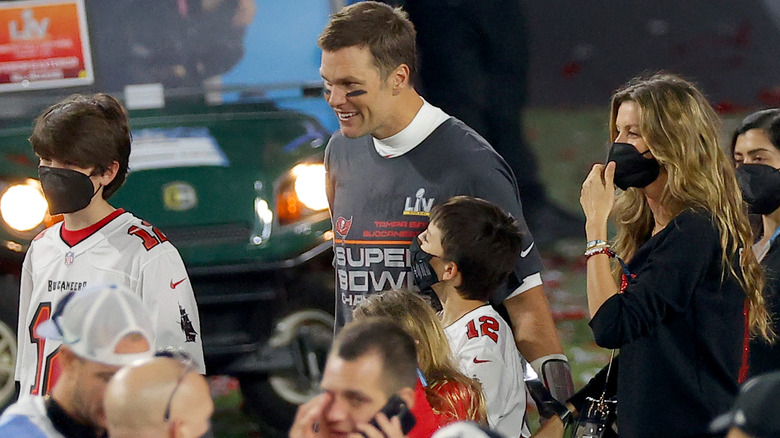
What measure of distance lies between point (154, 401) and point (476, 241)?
1.35 meters

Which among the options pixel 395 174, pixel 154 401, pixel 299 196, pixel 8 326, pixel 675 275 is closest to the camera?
pixel 154 401

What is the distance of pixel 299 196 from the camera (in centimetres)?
529

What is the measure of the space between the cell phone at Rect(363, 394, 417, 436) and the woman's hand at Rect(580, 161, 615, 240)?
3.07 feet

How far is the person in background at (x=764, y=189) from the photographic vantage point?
12.5 feet

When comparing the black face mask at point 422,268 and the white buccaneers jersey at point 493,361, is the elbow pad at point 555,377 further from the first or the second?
the black face mask at point 422,268

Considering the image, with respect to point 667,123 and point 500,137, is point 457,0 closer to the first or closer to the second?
point 500,137

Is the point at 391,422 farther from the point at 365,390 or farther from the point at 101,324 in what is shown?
the point at 101,324

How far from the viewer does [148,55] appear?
6.05 meters

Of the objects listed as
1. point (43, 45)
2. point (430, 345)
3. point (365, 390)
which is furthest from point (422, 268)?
point (43, 45)

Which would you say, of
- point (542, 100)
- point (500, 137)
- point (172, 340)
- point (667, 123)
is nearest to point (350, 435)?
point (172, 340)

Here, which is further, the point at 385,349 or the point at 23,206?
the point at 23,206

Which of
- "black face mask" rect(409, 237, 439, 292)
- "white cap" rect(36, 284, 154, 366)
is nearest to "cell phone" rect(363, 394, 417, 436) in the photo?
"white cap" rect(36, 284, 154, 366)

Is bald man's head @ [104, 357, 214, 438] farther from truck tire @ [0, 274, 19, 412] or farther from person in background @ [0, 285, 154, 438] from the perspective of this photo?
truck tire @ [0, 274, 19, 412]

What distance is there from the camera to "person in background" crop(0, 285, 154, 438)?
2.24 m
